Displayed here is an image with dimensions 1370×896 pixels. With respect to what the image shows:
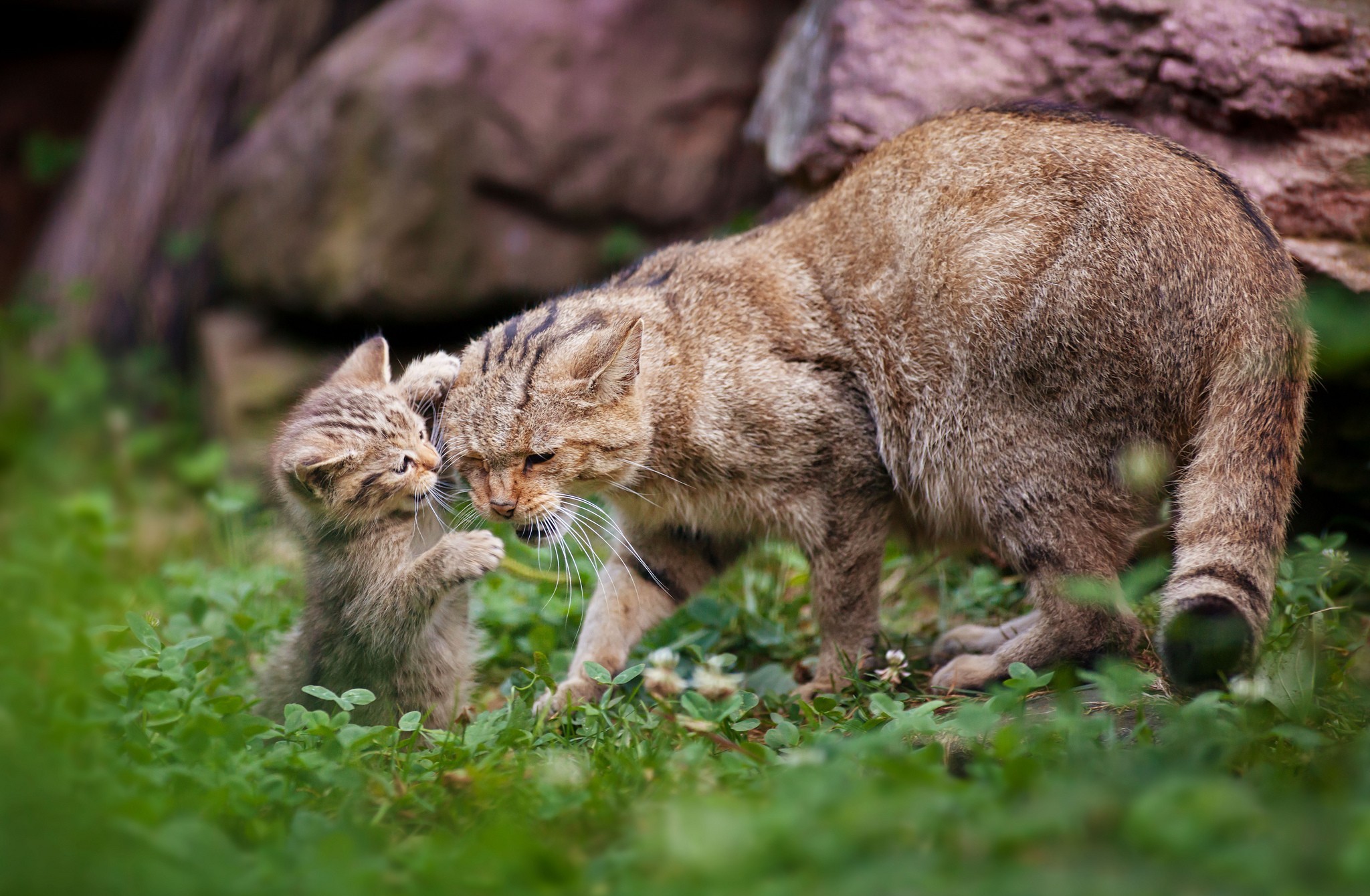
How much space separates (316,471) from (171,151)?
18.5ft

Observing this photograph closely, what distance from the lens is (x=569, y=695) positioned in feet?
11.5

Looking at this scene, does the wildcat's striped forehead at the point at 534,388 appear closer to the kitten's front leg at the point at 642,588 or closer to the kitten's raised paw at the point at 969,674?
the kitten's front leg at the point at 642,588

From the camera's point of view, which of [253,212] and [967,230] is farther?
[253,212]

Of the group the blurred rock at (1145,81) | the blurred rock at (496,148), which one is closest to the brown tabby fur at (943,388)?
the blurred rock at (1145,81)

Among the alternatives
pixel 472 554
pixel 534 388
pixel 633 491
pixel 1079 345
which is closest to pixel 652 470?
pixel 633 491

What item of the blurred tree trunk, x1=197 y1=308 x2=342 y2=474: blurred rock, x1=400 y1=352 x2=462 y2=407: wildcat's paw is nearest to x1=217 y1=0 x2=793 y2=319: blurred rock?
x1=197 y1=308 x2=342 y2=474: blurred rock

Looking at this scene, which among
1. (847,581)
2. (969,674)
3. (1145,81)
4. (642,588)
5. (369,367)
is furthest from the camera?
(1145,81)

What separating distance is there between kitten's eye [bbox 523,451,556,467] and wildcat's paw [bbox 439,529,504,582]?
1.22ft

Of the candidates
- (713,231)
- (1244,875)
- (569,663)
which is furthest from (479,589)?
(1244,875)

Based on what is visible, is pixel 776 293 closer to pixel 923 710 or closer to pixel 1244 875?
pixel 923 710

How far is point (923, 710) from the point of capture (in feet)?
9.61

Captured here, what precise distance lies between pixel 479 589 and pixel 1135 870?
3531mm

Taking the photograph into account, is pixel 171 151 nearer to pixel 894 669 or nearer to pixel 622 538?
pixel 622 538

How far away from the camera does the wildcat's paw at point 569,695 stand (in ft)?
11.5
